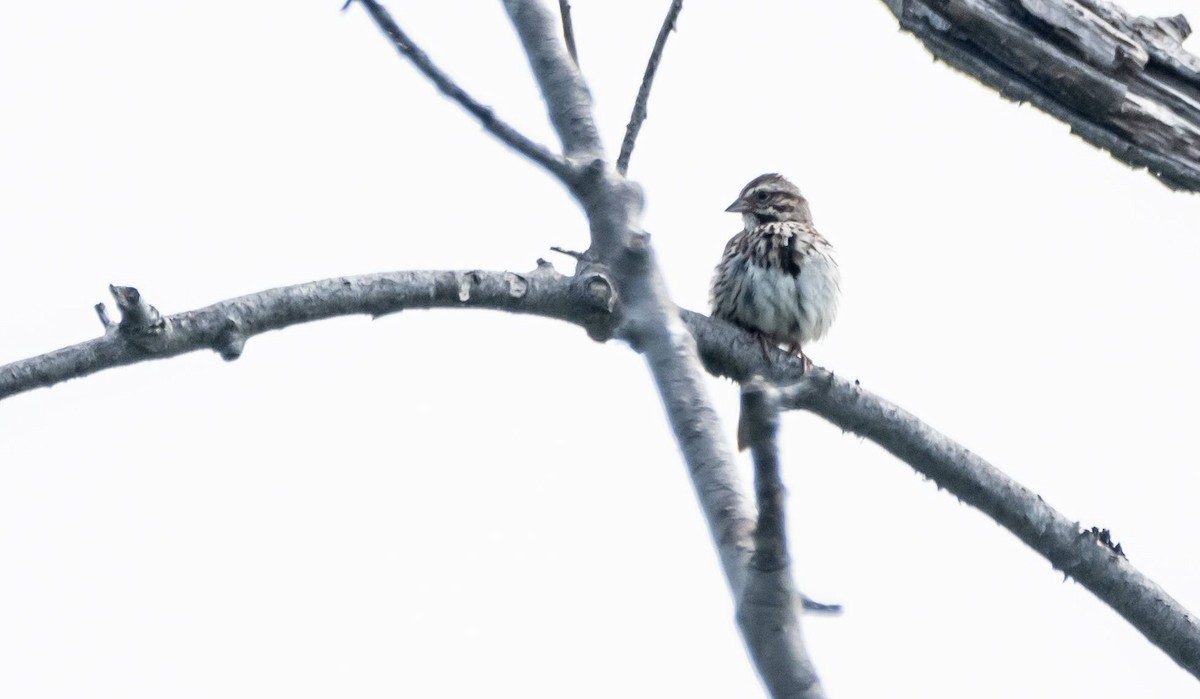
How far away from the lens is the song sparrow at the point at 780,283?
23.4 feet

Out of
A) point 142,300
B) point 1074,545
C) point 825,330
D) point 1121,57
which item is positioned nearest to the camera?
point 142,300

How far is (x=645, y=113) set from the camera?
13.6 feet

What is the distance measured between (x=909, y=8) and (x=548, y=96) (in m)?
1.17

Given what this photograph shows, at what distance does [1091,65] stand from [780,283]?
8.93 feet

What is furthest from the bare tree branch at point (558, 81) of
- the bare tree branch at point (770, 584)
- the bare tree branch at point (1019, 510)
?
the bare tree branch at point (770, 584)

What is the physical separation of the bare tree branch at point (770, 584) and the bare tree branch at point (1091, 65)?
2.38 m

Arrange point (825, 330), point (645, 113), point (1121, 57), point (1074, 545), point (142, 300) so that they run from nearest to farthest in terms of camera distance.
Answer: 1. point (142, 300)
2. point (645, 113)
3. point (1074, 545)
4. point (1121, 57)
5. point (825, 330)

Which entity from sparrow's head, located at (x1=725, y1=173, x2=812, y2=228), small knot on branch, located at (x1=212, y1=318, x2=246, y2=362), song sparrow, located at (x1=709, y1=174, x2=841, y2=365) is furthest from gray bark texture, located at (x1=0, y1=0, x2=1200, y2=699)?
sparrow's head, located at (x1=725, y1=173, x2=812, y2=228)

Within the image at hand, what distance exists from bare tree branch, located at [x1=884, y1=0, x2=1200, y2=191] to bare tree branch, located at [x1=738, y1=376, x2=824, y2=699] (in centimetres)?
238

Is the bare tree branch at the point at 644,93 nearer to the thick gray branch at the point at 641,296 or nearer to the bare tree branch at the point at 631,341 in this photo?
the thick gray branch at the point at 641,296

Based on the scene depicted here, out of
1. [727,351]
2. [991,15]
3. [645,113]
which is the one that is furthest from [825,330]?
[645,113]

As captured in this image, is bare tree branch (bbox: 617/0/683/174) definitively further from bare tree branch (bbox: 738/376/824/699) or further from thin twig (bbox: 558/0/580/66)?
bare tree branch (bbox: 738/376/824/699)

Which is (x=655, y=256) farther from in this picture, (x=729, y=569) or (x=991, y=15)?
(x=991, y=15)

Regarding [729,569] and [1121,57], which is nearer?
[729,569]
